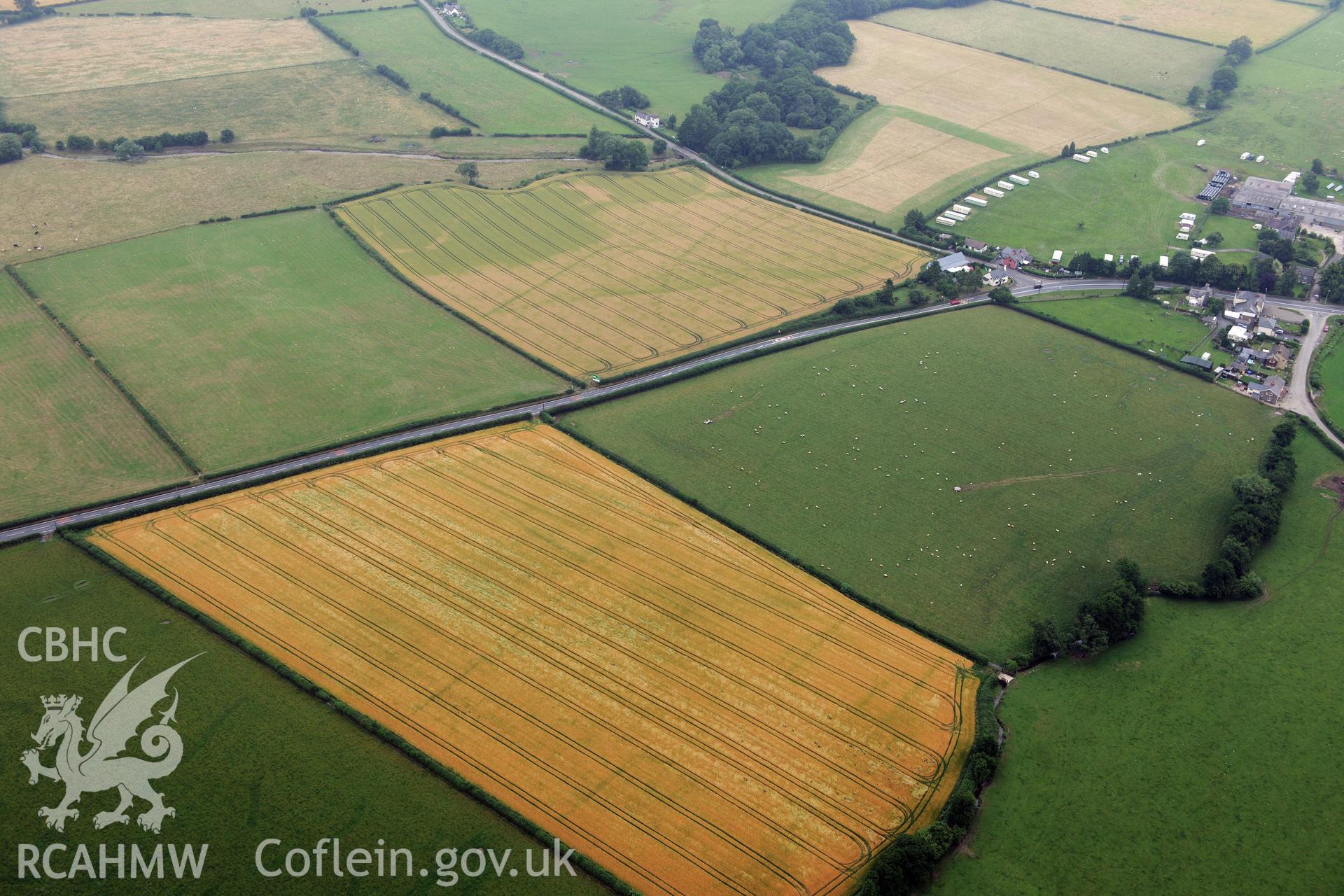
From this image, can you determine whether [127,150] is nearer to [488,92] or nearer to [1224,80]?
[488,92]

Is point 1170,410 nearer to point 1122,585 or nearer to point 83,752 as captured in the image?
point 1122,585

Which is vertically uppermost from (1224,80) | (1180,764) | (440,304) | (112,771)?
(1224,80)

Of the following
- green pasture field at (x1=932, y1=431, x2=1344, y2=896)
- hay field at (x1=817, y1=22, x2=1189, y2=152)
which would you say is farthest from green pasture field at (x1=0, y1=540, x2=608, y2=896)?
hay field at (x1=817, y1=22, x2=1189, y2=152)

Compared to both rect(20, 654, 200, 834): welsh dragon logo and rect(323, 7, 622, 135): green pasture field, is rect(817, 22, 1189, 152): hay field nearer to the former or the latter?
rect(323, 7, 622, 135): green pasture field

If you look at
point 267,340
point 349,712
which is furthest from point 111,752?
point 267,340

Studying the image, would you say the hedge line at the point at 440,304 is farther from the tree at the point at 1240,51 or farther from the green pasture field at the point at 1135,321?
the tree at the point at 1240,51
